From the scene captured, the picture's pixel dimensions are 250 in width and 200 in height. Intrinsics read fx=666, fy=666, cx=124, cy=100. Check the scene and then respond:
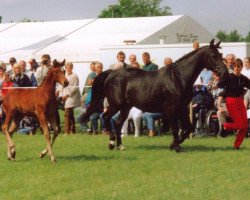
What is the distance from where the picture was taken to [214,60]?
1341 cm

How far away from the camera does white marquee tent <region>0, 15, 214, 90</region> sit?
3002 cm

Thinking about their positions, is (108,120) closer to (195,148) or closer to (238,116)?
(195,148)

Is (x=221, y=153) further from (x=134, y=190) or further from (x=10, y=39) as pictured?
(x=10, y=39)

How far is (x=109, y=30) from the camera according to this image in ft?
109

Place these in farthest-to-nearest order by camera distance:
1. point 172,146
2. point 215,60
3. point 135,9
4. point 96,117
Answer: point 135,9, point 96,117, point 172,146, point 215,60

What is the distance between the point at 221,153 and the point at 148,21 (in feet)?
68.5

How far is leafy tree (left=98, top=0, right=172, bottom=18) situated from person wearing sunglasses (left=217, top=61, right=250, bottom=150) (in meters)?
94.8

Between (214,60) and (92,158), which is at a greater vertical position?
(214,60)

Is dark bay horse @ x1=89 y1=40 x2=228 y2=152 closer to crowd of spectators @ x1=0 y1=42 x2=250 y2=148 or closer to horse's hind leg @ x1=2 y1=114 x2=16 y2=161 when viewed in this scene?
crowd of spectators @ x1=0 y1=42 x2=250 y2=148

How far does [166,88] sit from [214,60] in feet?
3.92

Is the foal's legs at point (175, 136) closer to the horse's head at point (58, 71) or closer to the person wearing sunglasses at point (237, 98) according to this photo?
the person wearing sunglasses at point (237, 98)

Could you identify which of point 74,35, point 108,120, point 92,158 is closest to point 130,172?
point 92,158

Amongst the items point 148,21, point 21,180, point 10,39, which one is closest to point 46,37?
point 10,39

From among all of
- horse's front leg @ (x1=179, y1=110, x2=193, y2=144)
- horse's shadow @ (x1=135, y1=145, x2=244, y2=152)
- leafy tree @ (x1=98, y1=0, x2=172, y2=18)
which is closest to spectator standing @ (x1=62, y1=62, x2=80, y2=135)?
horse's shadow @ (x1=135, y1=145, x2=244, y2=152)
